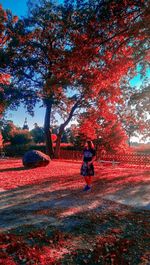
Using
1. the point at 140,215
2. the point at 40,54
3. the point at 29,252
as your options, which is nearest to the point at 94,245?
the point at 29,252

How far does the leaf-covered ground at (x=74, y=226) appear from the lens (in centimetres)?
375

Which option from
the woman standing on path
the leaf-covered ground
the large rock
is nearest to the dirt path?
the leaf-covered ground

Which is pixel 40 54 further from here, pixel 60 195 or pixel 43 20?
pixel 60 195

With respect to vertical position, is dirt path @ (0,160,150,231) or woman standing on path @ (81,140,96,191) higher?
woman standing on path @ (81,140,96,191)

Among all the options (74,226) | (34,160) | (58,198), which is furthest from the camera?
(34,160)

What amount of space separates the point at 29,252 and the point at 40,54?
21751mm

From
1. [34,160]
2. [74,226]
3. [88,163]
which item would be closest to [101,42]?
[88,163]

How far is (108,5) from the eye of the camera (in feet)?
23.6

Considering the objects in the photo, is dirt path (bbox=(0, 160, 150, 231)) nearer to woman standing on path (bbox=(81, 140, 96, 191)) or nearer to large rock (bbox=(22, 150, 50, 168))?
woman standing on path (bbox=(81, 140, 96, 191))

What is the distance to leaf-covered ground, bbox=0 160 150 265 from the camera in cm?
375

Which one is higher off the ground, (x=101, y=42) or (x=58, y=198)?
(x=101, y=42)

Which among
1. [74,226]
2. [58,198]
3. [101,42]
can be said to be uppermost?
[101,42]

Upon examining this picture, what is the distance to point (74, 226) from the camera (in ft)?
16.4

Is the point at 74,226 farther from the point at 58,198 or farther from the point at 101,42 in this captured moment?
the point at 101,42
